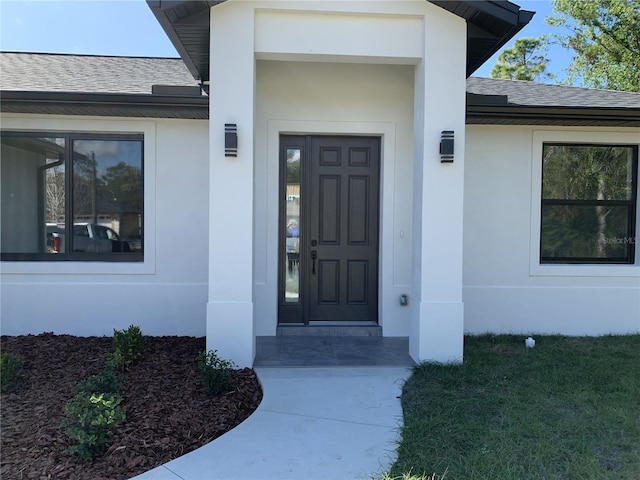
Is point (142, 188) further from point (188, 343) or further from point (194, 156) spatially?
point (188, 343)

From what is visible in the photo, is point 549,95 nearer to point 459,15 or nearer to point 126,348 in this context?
point 459,15

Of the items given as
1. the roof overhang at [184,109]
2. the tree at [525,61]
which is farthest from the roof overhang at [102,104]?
the tree at [525,61]

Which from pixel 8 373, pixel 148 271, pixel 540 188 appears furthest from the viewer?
pixel 540 188

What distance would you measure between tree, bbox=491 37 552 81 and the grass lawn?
26759 mm

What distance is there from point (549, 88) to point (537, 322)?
14.8ft

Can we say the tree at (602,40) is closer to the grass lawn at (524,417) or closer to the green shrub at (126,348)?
the grass lawn at (524,417)

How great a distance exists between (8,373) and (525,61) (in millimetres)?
31915

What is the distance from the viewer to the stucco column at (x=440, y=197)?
5.02 meters

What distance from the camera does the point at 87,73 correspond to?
24.4ft

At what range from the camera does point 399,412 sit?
3.97 metres

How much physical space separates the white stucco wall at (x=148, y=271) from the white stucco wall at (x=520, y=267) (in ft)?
13.1

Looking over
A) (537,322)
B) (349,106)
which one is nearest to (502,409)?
(537,322)

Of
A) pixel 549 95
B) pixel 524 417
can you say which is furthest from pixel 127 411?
pixel 549 95

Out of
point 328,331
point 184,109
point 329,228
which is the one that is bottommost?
point 328,331
